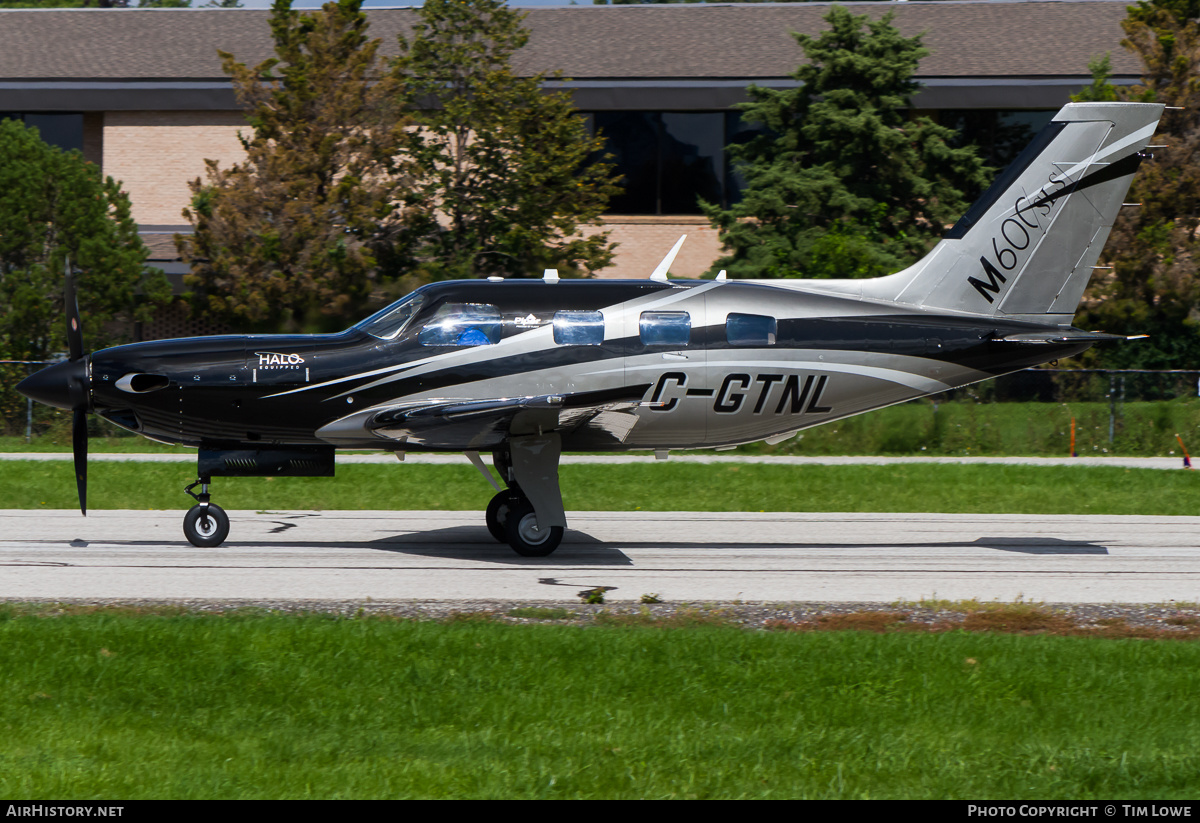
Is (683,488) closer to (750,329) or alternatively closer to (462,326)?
(750,329)

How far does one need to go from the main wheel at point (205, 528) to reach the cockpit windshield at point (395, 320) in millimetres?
2596

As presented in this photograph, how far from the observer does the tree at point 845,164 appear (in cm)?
3095

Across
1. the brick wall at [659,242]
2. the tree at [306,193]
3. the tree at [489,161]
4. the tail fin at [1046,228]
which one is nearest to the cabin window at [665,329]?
the tail fin at [1046,228]

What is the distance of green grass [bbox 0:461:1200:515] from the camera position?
17.3 metres

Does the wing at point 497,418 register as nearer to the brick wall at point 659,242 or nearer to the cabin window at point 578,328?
the cabin window at point 578,328

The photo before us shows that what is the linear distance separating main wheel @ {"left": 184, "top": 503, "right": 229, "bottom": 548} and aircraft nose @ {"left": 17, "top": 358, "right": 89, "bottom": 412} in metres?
1.64

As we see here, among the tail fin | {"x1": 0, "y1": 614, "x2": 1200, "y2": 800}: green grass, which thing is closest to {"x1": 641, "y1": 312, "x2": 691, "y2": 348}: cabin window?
the tail fin

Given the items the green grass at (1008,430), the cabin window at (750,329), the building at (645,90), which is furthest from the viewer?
the building at (645,90)

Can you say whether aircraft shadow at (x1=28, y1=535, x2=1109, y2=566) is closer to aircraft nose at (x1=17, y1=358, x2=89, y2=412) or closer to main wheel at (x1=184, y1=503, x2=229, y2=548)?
main wheel at (x1=184, y1=503, x2=229, y2=548)

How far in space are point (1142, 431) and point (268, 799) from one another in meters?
24.6

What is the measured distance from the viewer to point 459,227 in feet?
92.3

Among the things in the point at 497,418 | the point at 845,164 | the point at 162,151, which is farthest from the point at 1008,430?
the point at 162,151

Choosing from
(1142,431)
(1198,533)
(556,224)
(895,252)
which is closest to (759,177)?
(895,252)

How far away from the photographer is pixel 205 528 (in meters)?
12.8
